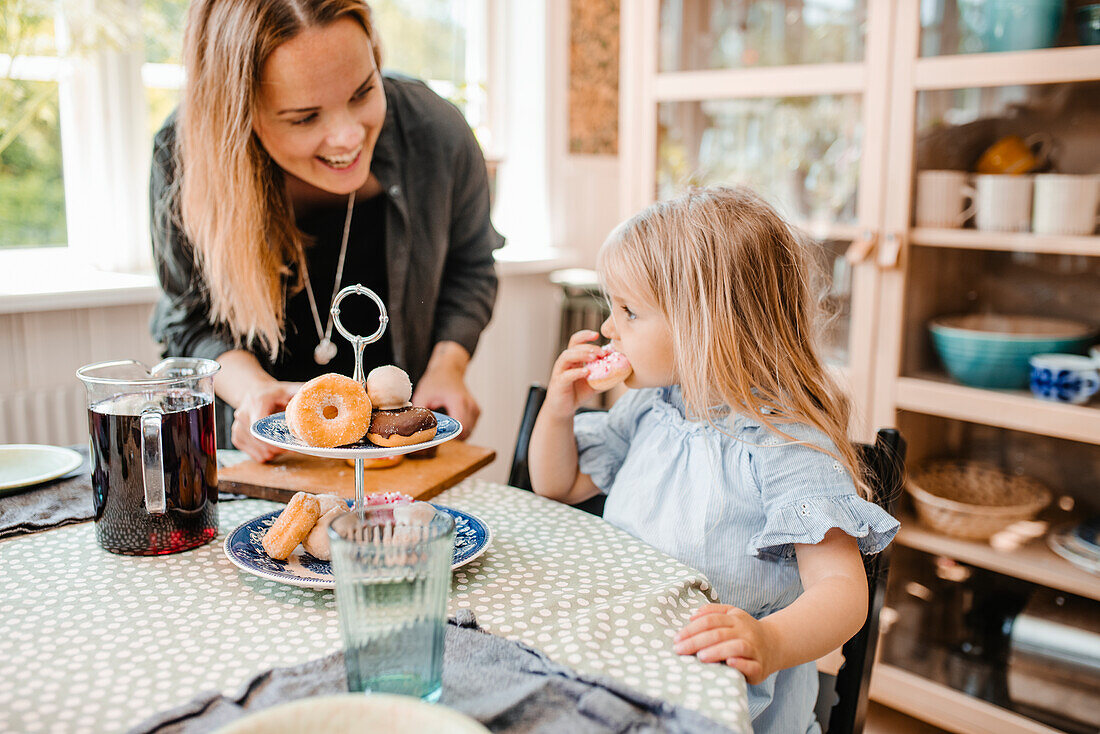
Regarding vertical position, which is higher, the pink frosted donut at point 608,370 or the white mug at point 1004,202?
the white mug at point 1004,202

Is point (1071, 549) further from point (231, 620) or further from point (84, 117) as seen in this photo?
point (84, 117)

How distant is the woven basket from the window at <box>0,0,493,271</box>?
6.72ft

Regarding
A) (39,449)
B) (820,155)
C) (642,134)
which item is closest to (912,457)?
(820,155)

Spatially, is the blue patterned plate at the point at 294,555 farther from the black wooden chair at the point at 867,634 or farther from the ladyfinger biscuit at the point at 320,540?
the black wooden chair at the point at 867,634

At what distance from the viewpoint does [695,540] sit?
1.09 metres

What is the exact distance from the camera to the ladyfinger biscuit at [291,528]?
93cm

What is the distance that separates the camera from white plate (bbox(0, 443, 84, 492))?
1207 millimetres

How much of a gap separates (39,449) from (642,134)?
1.84 meters

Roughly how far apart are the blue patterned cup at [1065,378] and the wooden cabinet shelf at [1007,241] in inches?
9.3

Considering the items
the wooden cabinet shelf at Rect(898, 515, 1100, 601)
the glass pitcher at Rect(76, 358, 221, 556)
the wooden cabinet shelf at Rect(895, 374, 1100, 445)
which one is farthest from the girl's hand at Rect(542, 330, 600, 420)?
the wooden cabinet shelf at Rect(898, 515, 1100, 601)

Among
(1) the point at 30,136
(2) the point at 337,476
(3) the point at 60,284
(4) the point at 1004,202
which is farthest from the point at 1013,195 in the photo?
(1) the point at 30,136

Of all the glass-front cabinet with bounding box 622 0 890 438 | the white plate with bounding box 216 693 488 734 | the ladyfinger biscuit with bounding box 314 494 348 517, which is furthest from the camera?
the glass-front cabinet with bounding box 622 0 890 438

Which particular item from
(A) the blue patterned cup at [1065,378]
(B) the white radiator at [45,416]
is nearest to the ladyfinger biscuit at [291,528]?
(B) the white radiator at [45,416]

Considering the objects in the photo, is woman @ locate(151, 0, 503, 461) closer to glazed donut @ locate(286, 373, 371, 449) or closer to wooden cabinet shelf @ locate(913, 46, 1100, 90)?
glazed donut @ locate(286, 373, 371, 449)
